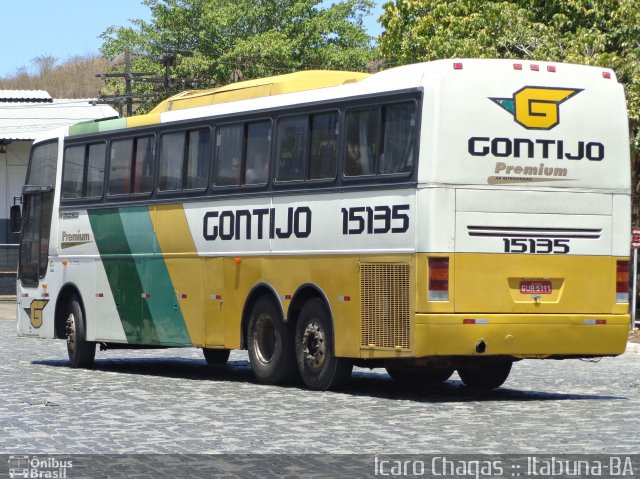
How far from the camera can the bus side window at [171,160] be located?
20.0 meters

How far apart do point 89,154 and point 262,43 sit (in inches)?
2236

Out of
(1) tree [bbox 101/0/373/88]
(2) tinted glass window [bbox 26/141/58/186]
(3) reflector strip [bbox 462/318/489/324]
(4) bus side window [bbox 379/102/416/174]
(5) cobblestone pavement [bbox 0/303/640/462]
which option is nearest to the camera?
(5) cobblestone pavement [bbox 0/303/640/462]

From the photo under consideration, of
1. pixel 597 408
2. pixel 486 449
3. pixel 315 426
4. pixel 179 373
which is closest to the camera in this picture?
pixel 486 449

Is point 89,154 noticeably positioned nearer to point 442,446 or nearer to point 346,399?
point 346,399

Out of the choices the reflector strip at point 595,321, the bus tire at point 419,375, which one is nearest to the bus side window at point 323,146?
the bus tire at point 419,375

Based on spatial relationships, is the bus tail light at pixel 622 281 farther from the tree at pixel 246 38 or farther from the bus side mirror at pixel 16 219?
the tree at pixel 246 38

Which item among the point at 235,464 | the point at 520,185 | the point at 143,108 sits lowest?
the point at 235,464

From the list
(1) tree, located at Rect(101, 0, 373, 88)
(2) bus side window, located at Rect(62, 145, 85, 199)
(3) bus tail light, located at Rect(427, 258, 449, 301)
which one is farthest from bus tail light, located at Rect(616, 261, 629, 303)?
(1) tree, located at Rect(101, 0, 373, 88)

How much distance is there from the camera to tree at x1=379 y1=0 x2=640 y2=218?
3341cm

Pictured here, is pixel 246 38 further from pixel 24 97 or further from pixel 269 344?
→ pixel 269 344

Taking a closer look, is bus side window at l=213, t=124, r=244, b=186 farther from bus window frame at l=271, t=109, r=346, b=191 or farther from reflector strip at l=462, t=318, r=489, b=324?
reflector strip at l=462, t=318, r=489, b=324

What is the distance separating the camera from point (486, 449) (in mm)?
11430

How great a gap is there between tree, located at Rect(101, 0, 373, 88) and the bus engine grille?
204ft

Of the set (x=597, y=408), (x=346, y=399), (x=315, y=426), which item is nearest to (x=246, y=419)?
(x=315, y=426)
